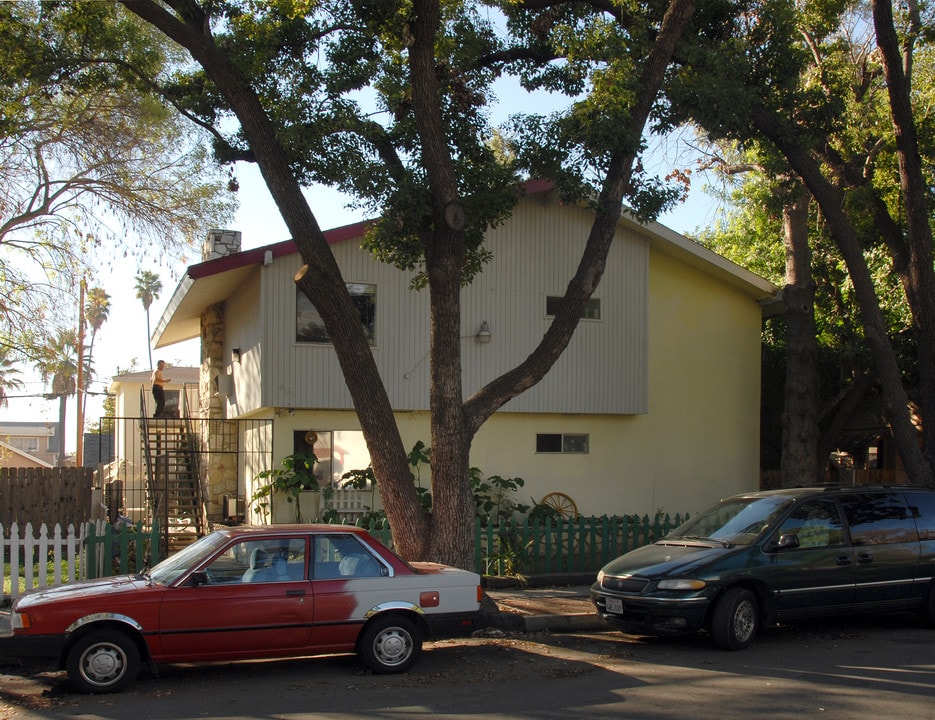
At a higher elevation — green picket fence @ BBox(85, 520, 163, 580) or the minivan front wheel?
green picket fence @ BBox(85, 520, 163, 580)

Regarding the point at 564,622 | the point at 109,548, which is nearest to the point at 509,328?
the point at 564,622

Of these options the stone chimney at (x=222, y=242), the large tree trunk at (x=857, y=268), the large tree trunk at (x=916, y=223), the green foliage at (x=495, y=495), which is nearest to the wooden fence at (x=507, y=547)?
the green foliage at (x=495, y=495)

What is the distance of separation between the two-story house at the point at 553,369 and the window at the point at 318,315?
28 millimetres

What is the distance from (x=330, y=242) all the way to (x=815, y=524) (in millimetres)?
9222

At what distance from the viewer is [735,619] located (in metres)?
9.67

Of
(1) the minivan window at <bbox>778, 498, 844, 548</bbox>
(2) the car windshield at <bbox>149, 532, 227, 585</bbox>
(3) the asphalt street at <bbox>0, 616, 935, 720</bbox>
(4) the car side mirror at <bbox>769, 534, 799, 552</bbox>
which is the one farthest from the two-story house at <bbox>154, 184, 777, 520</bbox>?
Result: (4) the car side mirror at <bbox>769, 534, 799, 552</bbox>

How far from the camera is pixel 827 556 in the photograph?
10.3 m

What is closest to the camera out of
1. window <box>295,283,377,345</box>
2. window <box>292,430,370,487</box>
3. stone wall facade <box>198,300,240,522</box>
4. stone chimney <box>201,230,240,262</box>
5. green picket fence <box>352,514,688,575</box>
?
green picket fence <box>352,514,688,575</box>

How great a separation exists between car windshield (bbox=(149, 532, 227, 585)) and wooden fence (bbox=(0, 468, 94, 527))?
10.1m

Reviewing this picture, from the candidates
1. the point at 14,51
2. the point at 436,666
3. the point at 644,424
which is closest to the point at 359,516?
the point at 644,424

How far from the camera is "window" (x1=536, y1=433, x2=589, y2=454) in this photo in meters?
18.2

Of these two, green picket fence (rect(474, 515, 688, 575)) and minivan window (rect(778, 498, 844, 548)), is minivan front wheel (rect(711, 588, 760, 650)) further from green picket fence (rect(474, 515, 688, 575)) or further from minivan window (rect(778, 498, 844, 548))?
green picket fence (rect(474, 515, 688, 575))

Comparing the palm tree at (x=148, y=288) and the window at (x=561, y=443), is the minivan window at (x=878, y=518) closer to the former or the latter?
the window at (x=561, y=443)

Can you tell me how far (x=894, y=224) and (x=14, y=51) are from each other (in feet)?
45.0
